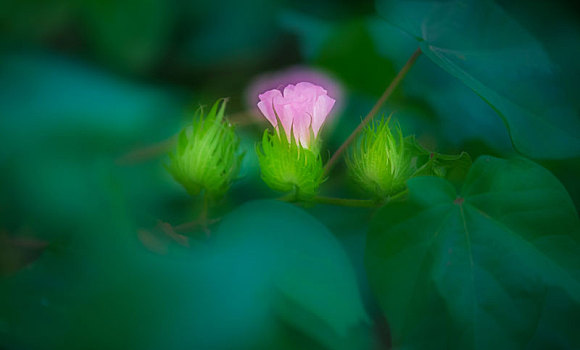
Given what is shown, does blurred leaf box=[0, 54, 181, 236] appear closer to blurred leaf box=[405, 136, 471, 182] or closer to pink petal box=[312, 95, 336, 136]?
pink petal box=[312, 95, 336, 136]

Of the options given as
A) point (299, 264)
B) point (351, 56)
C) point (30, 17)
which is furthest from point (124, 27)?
point (299, 264)

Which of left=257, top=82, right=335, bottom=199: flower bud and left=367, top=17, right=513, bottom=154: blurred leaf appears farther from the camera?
left=367, top=17, right=513, bottom=154: blurred leaf

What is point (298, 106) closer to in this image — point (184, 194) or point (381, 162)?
point (381, 162)

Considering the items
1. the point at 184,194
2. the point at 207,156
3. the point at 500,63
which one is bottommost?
the point at 184,194

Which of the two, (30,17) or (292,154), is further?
(30,17)

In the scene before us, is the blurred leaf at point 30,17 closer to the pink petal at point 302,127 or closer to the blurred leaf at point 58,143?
the blurred leaf at point 58,143

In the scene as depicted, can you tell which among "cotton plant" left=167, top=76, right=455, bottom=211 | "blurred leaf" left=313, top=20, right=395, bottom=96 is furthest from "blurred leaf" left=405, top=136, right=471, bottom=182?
"blurred leaf" left=313, top=20, right=395, bottom=96
